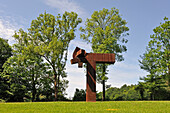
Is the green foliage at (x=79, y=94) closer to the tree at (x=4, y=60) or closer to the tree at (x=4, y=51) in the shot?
the tree at (x=4, y=60)

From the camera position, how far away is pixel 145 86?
3262cm

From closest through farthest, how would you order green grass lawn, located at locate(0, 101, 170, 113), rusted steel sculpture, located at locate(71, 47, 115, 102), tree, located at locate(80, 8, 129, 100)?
1. green grass lawn, located at locate(0, 101, 170, 113)
2. rusted steel sculpture, located at locate(71, 47, 115, 102)
3. tree, located at locate(80, 8, 129, 100)

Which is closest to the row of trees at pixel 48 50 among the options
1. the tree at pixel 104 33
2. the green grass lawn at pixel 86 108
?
the tree at pixel 104 33

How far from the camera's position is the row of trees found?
87.8 ft

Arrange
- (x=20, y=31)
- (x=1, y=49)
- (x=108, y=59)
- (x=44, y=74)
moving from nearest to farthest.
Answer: (x=108, y=59)
(x=20, y=31)
(x=44, y=74)
(x=1, y=49)

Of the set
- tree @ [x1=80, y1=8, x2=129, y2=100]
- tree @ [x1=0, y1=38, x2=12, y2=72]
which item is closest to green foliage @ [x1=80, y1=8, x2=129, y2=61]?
tree @ [x1=80, y1=8, x2=129, y2=100]

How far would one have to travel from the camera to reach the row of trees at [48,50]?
87.8 feet

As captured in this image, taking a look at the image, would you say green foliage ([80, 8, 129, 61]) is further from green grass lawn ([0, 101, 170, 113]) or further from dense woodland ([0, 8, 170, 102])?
green grass lawn ([0, 101, 170, 113])

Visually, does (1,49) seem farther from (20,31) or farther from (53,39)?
(53,39)

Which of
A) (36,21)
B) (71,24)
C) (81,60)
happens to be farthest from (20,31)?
(81,60)

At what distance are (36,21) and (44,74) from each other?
8.24 meters

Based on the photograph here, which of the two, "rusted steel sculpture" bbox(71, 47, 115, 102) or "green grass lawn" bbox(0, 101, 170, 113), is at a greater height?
"rusted steel sculpture" bbox(71, 47, 115, 102)

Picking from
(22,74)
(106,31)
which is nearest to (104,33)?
(106,31)

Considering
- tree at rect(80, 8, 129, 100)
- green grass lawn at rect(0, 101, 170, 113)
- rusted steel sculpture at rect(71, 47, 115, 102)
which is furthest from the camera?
tree at rect(80, 8, 129, 100)
